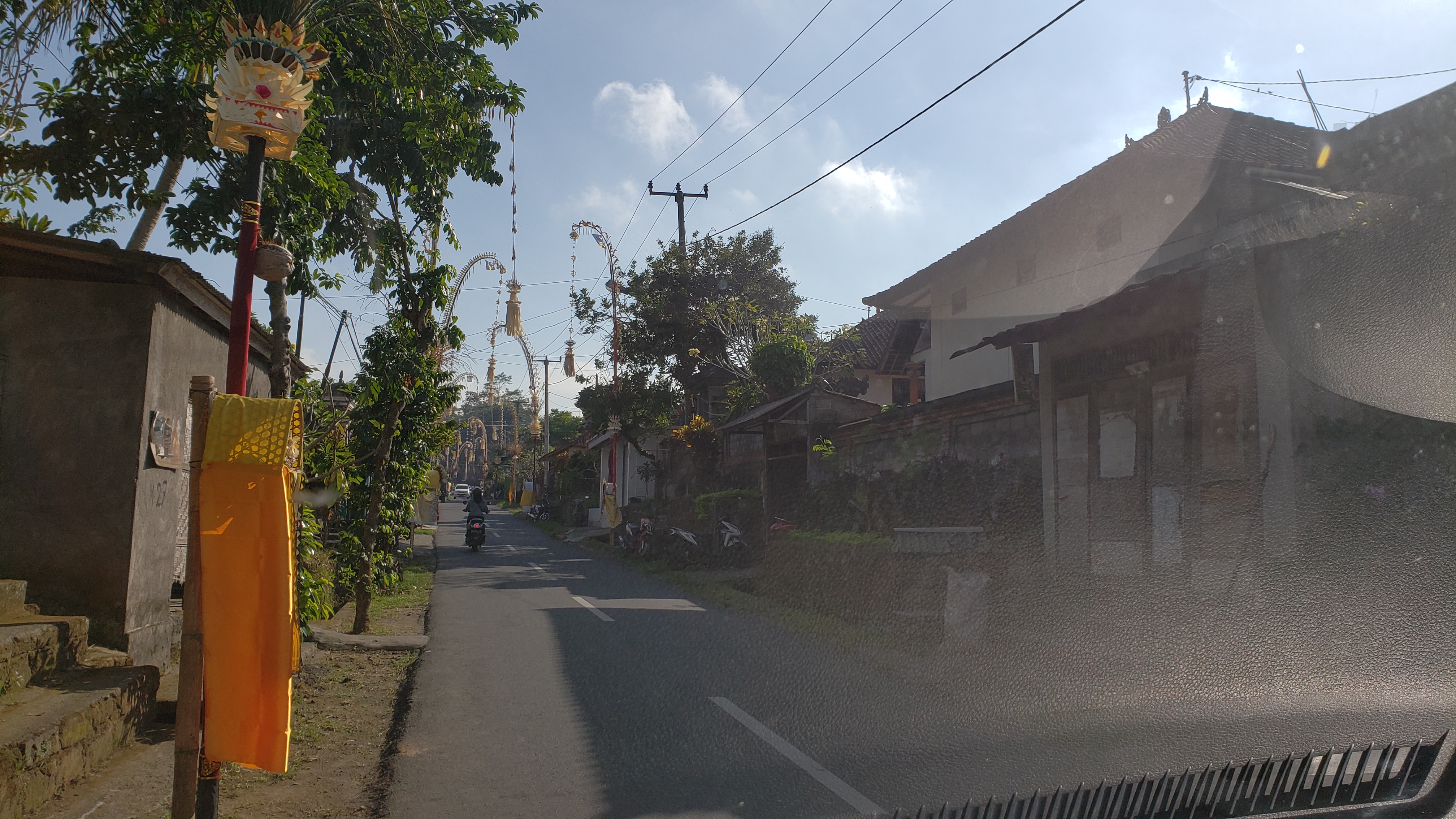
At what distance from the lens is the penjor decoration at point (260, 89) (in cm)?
390

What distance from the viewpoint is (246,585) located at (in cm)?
356

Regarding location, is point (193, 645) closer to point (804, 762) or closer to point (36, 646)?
point (36, 646)

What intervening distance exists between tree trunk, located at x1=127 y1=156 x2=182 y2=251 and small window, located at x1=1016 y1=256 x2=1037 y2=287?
46.8 feet

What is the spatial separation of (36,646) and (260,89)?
3572 millimetres

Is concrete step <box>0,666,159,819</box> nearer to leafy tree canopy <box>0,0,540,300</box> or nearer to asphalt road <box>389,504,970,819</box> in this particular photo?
asphalt road <box>389,504,970,819</box>

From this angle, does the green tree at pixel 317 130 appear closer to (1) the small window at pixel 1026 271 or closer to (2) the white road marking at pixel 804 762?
(2) the white road marking at pixel 804 762

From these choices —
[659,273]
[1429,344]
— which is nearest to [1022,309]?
[1429,344]

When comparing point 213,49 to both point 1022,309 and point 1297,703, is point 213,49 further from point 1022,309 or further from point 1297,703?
point 1022,309

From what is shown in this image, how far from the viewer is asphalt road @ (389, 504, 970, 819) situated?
469 cm

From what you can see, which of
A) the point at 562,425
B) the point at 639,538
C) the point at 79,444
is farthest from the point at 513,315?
the point at 562,425

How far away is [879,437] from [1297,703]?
33.4ft

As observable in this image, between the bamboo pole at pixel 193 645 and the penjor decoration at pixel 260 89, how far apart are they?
47.0 inches

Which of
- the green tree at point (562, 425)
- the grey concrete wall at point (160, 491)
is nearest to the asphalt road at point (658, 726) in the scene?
the grey concrete wall at point (160, 491)

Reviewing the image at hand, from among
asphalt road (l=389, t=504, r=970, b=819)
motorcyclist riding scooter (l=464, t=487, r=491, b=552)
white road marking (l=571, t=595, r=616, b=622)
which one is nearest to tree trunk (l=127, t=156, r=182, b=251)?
asphalt road (l=389, t=504, r=970, b=819)
